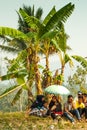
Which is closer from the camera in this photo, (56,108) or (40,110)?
(56,108)

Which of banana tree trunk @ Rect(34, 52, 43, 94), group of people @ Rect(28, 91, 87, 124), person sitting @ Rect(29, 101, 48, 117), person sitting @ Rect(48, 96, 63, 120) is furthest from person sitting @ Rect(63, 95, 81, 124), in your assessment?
banana tree trunk @ Rect(34, 52, 43, 94)

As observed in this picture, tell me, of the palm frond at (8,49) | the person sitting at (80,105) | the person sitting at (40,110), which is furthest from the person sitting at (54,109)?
the palm frond at (8,49)

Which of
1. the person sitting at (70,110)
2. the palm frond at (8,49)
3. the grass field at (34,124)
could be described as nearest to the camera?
the grass field at (34,124)

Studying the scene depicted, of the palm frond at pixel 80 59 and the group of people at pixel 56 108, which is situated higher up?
the palm frond at pixel 80 59

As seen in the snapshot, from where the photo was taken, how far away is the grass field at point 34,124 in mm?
12484

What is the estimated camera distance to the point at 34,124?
1310 cm

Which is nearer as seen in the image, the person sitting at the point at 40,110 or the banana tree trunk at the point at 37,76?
the person sitting at the point at 40,110

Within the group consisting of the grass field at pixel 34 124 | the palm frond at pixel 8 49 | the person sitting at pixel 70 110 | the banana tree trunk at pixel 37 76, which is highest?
the palm frond at pixel 8 49

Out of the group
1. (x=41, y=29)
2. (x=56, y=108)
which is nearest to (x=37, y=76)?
(x=56, y=108)

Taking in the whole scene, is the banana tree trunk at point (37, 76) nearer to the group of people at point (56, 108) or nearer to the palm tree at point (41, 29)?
the palm tree at point (41, 29)

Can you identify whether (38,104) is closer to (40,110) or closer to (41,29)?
(40,110)

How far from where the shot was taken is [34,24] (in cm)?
1445

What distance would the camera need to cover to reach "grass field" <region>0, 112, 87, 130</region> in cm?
1248

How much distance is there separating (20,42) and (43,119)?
981 centimetres
